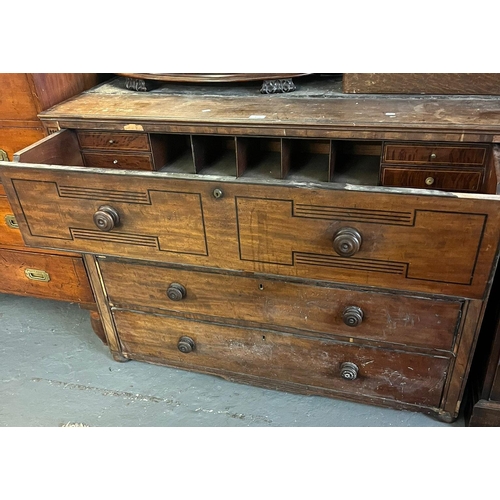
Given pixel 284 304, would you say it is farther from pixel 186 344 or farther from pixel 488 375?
pixel 488 375

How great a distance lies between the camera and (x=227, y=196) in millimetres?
1291

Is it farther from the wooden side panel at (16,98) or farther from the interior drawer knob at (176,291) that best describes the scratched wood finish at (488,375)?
the wooden side panel at (16,98)

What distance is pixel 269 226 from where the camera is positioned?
1.29 m

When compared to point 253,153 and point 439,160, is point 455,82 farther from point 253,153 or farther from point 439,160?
point 253,153

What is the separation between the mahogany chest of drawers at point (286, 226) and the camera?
1.21 metres

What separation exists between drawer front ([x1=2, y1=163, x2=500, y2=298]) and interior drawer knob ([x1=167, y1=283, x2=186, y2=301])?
16 centimetres

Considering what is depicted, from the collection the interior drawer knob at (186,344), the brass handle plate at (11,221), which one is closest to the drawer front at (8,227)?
the brass handle plate at (11,221)

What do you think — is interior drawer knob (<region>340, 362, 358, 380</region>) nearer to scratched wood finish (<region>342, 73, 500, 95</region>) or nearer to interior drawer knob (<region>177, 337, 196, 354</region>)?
interior drawer knob (<region>177, 337, 196, 354</region>)

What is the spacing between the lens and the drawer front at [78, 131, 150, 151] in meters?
1.56

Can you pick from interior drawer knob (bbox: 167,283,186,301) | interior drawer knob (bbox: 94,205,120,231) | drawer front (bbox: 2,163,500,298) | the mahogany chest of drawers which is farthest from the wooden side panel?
interior drawer knob (bbox: 167,283,186,301)

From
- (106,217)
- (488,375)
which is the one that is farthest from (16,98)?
(488,375)

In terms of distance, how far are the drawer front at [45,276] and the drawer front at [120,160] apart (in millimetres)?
407

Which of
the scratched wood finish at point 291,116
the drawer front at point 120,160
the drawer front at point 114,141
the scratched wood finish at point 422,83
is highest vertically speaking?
the scratched wood finish at point 422,83

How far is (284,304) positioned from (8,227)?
1179 millimetres
